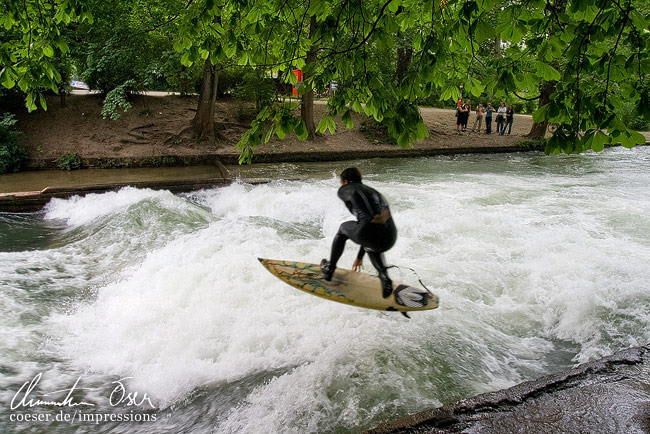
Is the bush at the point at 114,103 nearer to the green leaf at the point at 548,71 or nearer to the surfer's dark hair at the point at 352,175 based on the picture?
the surfer's dark hair at the point at 352,175

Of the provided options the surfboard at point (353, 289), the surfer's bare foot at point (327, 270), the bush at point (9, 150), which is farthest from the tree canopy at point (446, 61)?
the bush at point (9, 150)

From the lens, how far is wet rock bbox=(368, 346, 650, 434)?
10.0 feet

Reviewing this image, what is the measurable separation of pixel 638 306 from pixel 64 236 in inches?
372

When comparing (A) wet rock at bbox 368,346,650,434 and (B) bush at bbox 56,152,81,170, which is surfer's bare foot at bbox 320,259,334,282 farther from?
(B) bush at bbox 56,152,81,170

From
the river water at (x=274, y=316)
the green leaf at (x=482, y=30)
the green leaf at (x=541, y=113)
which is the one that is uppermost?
the green leaf at (x=482, y=30)

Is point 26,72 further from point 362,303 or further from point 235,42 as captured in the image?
point 362,303

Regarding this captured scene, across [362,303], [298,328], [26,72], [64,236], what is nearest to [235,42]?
[26,72]

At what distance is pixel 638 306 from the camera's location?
5844 mm

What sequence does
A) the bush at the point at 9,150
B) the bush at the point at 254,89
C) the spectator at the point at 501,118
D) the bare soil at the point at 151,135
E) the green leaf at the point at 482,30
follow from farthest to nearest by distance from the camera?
the spectator at the point at 501,118
the bush at the point at 254,89
the bare soil at the point at 151,135
the bush at the point at 9,150
the green leaf at the point at 482,30

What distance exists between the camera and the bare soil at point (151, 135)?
15.5 meters

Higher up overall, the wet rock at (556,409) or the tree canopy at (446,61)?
the tree canopy at (446,61)

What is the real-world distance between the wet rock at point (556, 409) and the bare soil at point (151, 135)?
1403cm

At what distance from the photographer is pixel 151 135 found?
17.0 metres

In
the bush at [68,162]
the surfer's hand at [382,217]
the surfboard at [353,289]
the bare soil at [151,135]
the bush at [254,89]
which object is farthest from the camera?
the bush at [254,89]
